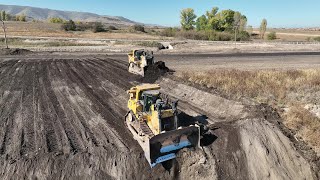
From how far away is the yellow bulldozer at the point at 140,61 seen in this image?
21891mm

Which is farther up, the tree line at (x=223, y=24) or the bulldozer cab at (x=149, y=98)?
the tree line at (x=223, y=24)

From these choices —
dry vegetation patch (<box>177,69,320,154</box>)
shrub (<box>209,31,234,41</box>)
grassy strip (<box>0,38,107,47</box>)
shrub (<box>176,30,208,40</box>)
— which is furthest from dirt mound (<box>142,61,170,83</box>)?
shrub (<box>176,30,208,40</box>)

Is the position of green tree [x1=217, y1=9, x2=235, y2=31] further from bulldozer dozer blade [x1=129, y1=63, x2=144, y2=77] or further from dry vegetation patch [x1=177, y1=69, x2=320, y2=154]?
bulldozer dozer blade [x1=129, y1=63, x2=144, y2=77]

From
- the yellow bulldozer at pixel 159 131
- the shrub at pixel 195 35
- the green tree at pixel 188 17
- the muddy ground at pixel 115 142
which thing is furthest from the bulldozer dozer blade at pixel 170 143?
the green tree at pixel 188 17

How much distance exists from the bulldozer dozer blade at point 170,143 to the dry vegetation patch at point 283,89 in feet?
15.0

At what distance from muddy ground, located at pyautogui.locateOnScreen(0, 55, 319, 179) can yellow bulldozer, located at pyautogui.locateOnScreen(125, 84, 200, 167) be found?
0.34m

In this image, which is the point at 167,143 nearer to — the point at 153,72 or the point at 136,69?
the point at 153,72

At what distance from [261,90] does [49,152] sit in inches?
484

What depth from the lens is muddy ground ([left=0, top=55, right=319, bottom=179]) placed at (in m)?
9.10

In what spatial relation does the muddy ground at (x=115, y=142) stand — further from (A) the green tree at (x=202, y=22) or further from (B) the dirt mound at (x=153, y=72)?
(A) the green tree at (x=202, y=22)

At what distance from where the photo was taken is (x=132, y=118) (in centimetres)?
1187

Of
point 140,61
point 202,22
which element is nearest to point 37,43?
point 140,61

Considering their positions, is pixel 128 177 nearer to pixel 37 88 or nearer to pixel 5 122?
pixel 5 122

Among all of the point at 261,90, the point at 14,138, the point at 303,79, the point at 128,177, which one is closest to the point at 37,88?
the point at 14,138
